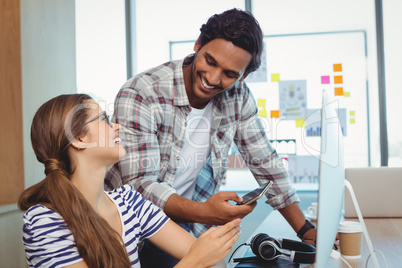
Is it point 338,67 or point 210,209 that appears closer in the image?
A: point 210,209

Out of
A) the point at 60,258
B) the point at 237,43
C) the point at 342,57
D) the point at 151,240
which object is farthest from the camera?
the point at 342,57

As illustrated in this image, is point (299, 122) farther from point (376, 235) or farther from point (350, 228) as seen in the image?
point (350, 228)

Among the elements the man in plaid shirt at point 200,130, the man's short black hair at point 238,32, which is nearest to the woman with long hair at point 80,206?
the man in plaid shirt at point 200,130

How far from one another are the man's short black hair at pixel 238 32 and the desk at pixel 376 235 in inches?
26.6

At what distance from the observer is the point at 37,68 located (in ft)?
7.86

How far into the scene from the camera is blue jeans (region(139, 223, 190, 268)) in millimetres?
1332

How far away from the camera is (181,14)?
12.6 ft

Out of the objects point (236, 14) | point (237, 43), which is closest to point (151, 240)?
point (237, 43)

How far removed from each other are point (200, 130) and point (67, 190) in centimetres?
79

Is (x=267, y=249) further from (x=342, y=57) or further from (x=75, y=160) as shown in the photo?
(x=342, y=57)

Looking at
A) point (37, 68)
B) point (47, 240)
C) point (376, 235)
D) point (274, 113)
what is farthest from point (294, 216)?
point (274, 113)

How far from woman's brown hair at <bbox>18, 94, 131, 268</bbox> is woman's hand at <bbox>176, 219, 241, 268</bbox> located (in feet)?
0.62

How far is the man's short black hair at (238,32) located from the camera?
5.11 feet

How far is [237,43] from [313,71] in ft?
7.89
